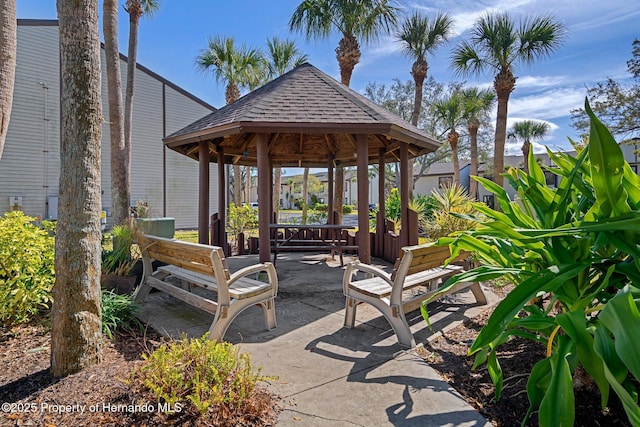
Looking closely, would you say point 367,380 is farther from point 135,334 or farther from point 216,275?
point 135,334

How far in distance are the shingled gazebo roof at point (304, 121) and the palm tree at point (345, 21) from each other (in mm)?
4390

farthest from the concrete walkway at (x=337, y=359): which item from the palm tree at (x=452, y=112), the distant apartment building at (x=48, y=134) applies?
the palm tree at (x=452, y=112)

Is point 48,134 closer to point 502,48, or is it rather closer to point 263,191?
point 263,191

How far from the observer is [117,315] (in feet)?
12.3

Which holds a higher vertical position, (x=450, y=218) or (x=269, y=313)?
(x=450, y=218)

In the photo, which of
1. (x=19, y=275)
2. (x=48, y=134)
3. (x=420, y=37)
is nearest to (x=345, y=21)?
(x=420, y=37)

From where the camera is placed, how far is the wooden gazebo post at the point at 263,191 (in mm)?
5527

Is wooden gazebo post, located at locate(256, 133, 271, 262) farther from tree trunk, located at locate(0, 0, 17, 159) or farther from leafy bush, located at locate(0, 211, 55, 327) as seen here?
tree trunk, located at locate(0, 0, 17, 159)

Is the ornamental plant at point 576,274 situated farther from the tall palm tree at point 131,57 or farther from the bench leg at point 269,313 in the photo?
the tall palm tree at point 131,57

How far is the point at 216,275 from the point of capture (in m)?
3.29

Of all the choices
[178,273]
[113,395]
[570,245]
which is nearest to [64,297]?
[113,395]

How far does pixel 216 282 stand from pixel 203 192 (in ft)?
13.5

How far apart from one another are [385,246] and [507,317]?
21.5 ft

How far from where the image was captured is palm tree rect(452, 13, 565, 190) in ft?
47.6
